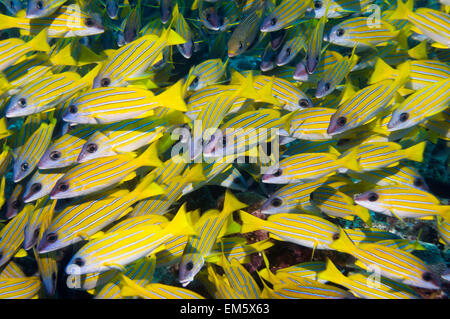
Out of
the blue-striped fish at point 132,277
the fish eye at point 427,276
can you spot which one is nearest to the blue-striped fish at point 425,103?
the fish eye at point 427,276

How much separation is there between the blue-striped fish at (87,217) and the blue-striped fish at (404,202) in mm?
1863

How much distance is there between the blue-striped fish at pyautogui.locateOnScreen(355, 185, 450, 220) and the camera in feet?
8.43

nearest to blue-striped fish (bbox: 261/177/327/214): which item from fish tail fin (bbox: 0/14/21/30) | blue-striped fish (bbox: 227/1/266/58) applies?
blue-striped fish (bbox: 227/1/266/58)

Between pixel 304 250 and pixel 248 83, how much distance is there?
1941 millimetres

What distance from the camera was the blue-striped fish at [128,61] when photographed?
9.50 feet

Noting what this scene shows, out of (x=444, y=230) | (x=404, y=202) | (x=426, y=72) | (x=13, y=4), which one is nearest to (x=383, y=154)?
(x=404, y=202)

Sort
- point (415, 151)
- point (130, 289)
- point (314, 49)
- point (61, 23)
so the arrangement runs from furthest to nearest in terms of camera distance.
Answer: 1. point (314, 49)
2. point (61, 23)
3. point (415, 151)
4. point (130, 289)

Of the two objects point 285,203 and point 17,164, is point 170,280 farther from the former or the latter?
point 17,164

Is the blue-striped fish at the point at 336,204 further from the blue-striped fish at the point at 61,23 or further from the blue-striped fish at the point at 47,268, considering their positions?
the blue-striped fish at the point at 61,23

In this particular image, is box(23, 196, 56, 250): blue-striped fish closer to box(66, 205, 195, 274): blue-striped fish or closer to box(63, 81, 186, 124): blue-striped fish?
box(66, 205, 195, 274): blue-striped fish

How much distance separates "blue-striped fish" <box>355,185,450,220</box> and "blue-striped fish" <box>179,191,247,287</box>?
127 cm

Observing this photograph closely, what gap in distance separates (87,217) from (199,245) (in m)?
0.99

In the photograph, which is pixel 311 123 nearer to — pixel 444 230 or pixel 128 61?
pixel 444 230

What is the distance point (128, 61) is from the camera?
290cm
